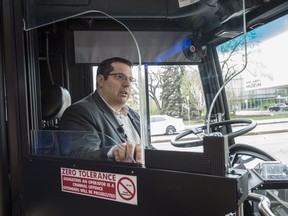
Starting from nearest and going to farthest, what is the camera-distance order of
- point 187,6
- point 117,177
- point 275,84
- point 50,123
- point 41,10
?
point 117,177, point 187,6, point 41,10, point 50,123, point 275,84

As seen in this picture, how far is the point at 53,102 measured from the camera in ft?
5.68

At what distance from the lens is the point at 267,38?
1.72m

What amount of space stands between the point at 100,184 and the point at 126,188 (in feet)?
0.43

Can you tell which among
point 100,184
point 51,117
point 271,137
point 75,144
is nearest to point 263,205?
point 100,184

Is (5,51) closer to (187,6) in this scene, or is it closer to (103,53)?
(103,53)

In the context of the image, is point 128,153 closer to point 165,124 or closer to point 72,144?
point 165,124

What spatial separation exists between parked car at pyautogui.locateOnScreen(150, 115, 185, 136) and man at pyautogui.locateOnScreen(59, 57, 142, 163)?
3.0 inches

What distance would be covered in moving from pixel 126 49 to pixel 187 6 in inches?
17.7

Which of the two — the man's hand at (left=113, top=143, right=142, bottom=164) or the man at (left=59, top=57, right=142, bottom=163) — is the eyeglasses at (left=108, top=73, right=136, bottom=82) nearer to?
the man at (left=59, top=57, right=142, bottom=163)

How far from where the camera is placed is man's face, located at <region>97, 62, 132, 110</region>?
1486 mm

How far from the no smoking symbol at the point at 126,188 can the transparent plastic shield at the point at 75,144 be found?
0.36ft

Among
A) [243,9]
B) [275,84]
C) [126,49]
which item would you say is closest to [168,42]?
[126,49]

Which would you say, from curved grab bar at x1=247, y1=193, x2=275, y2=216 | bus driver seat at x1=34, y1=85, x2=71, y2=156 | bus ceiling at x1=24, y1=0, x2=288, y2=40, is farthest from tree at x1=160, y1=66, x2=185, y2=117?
bus driver seat at x1=34, y1=85, x2=71, y2=156

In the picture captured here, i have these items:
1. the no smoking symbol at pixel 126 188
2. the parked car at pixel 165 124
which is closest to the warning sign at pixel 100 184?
the no smoking symbol at pixel 126 188
